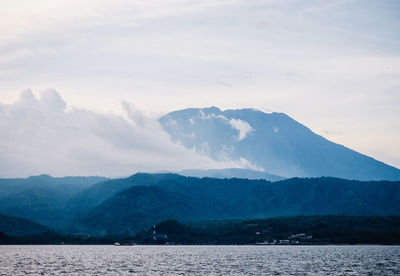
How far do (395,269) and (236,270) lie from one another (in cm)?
4300

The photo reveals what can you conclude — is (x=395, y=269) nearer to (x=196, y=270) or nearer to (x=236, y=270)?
(x=236, y=270)

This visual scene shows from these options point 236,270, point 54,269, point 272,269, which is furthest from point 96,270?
point 272,269

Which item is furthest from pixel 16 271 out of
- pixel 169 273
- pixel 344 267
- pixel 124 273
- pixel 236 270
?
pixel 344 267

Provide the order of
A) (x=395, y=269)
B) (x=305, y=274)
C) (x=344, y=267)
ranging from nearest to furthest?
→ (x=305, y=274)
(x=395, y=269)
(x=344, y=267)

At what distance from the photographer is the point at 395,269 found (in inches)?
6590

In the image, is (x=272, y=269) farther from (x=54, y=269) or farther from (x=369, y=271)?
(x=54, y=269)

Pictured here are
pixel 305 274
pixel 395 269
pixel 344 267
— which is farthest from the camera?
pixel 344 267

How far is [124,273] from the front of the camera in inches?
6201

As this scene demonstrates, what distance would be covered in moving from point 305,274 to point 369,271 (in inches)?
721

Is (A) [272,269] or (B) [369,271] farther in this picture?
(A) [272,269]

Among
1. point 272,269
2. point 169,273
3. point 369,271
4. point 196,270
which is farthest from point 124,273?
point 369,271

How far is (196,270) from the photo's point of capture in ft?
557

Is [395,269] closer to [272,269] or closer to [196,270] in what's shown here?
[272,269]

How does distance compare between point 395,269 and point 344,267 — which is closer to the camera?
point 395,269
